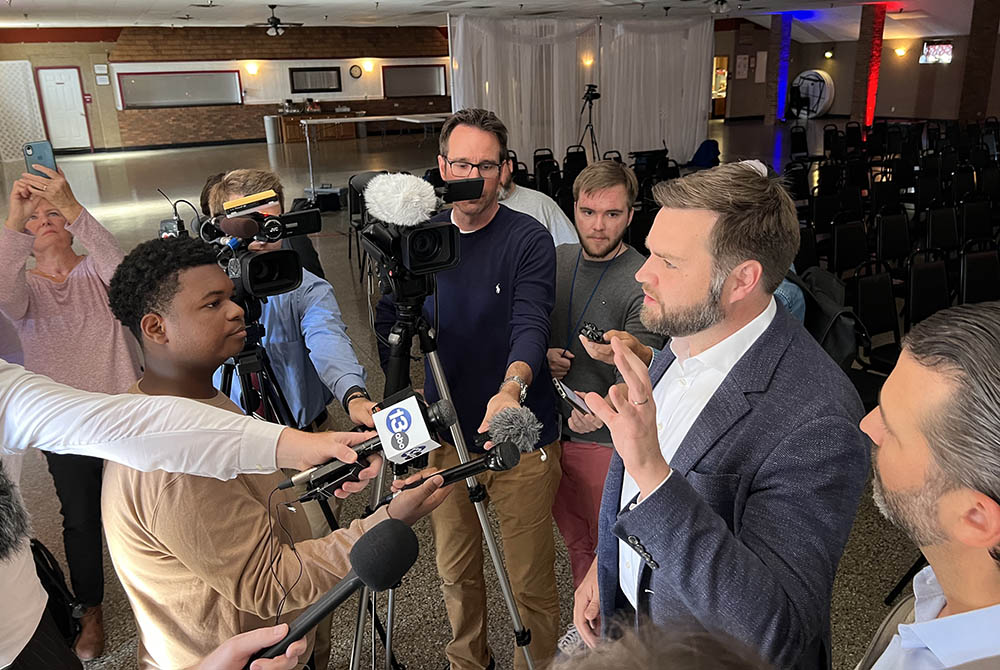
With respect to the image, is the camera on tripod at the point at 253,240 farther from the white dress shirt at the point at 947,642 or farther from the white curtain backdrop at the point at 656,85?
the white curtain backdrop at the point at 656,85

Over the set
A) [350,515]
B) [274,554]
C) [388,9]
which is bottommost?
[350,515]

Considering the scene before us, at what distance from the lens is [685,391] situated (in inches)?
54.4

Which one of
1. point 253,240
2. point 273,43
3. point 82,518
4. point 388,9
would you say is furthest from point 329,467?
point 273,43

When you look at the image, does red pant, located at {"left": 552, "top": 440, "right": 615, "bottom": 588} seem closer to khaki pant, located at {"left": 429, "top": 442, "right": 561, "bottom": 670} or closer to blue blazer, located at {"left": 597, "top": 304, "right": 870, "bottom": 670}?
khaki pant, located at {"left": 429, "top": 442, "right": 561, "bottom": 670}

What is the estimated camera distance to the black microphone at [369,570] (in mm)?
931

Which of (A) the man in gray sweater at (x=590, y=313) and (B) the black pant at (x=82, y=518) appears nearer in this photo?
(A) the man in gray sweater at (x=590, y=313)

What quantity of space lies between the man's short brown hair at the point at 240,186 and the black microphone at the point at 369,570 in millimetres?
1543

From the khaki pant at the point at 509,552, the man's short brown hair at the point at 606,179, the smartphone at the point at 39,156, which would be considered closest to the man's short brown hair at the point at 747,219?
the khaki pant at the point at 509,552

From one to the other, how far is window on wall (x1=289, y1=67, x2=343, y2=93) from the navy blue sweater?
833 inches

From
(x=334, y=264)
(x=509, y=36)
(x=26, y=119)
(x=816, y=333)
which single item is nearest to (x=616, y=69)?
(x=509, y=36)

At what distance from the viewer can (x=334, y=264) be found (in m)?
7.70

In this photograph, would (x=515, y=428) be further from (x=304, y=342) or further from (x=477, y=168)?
(x=304, y=342)

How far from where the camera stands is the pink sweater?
2.23 m

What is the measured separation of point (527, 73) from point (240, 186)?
1048 centimetres
